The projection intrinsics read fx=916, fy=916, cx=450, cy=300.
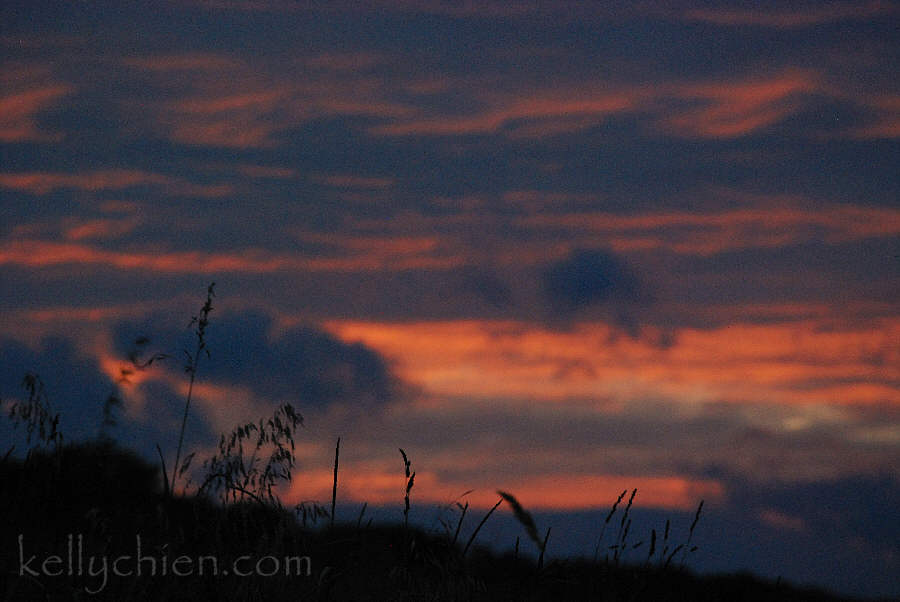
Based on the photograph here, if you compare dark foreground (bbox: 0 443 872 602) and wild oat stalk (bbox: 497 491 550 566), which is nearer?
wild oat stalk (bbox: 497 491 550 566)

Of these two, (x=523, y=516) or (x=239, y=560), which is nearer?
(x=523, y=516)

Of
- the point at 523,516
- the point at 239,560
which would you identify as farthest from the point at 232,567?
the point at 523,516

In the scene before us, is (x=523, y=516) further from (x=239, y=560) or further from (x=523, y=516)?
(x=239, y=560)

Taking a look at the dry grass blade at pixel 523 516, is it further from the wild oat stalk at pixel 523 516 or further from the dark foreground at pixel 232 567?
the dark foreground at pixel 232 567

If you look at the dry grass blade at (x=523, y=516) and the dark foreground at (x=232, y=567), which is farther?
the dark foreground at (x=232, y=567)

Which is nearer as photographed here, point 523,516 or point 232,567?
point 523,516

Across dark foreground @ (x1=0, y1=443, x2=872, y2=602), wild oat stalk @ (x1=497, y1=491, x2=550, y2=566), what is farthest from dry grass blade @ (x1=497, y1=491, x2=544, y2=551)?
dark foreground @ (x1=0, y1=443, x2=872, y2=602)

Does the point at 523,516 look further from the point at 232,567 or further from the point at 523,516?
the point at 232,567

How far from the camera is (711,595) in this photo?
429 inches

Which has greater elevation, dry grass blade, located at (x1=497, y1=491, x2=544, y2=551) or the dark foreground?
dry grass blade, located at (x1=497, y1=491, x2=544, y2=551)

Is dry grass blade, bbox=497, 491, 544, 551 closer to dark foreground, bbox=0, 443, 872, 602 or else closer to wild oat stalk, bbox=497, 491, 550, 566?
wild oat stalk, bbox=497, 491, 550, 566

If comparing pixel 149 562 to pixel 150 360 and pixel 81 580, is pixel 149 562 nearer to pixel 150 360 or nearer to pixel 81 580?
pixel 81 580

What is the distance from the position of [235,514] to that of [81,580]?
1.14m

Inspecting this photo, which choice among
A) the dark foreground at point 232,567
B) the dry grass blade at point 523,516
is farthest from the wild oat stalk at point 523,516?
the dark foreground at point 232,567
